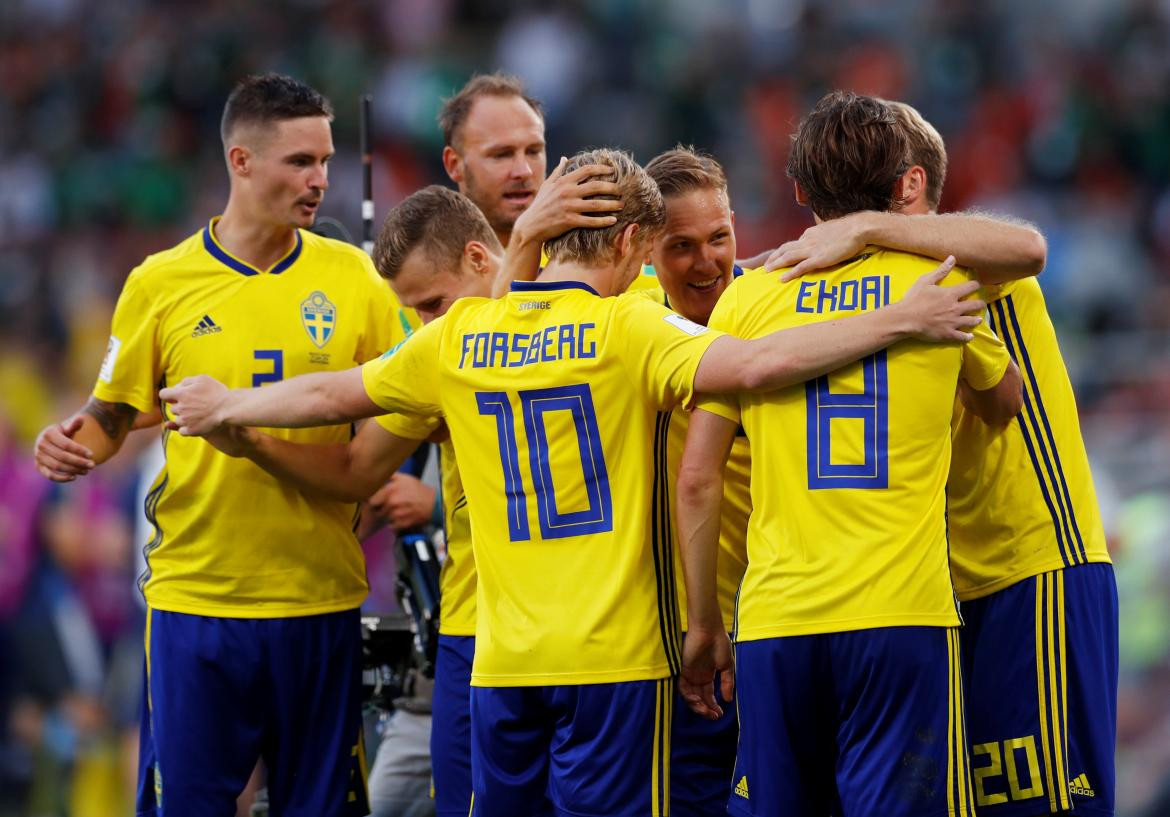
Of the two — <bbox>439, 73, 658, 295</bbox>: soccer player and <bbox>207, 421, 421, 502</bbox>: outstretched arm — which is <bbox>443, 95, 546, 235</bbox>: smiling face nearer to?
<bbox>439, 73, 658, 295</bbox>: soccer player

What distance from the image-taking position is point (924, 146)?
4.20 m

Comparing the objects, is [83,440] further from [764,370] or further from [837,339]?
[837,339]

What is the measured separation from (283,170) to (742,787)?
254 cm

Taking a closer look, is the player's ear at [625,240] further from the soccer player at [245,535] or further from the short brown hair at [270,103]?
the short brown hair at [270,103]

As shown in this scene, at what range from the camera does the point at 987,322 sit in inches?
165

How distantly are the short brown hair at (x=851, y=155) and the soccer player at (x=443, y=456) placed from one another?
1261 millimetres

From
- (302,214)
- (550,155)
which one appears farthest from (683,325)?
(550,155)

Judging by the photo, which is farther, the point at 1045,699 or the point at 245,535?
the point at 245,535

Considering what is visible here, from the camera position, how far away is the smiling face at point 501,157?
603cm

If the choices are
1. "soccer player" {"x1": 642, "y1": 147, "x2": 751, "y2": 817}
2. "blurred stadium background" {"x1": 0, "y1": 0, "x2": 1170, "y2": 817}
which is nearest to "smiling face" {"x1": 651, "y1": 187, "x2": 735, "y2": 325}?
"soccer player" {"x1": 642, "y1": 147, "x2": 751, "y2": 817}

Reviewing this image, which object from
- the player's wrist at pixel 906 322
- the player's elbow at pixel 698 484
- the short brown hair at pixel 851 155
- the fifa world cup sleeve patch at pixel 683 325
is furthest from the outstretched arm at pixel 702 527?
the short brown hair at pixel 851 155

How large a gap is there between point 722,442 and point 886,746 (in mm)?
831

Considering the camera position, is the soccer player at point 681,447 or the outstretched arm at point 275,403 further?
the outstretched arm at point 275,403

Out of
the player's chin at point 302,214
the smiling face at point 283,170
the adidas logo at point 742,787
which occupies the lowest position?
the adidas logo at point 742,787
